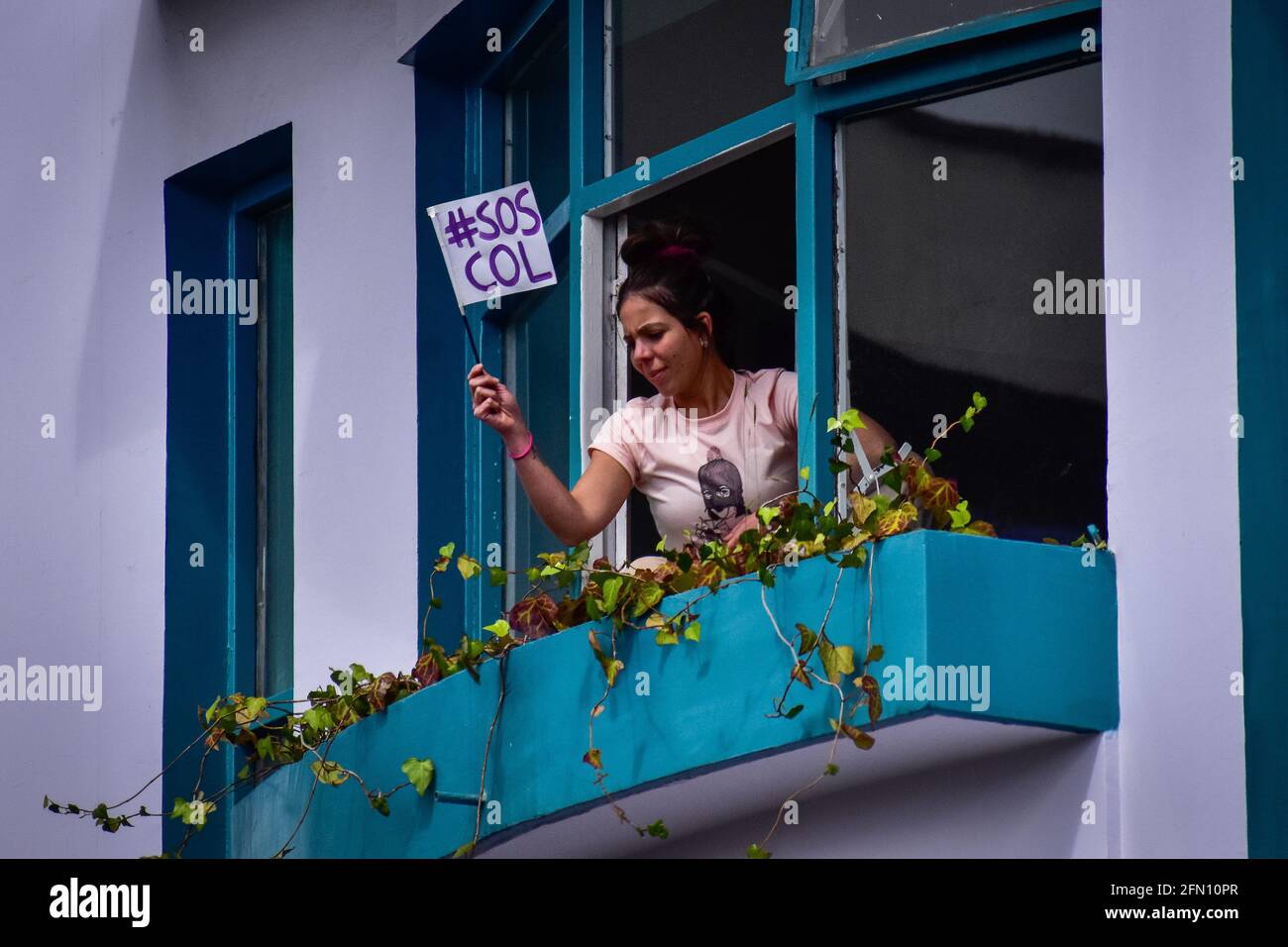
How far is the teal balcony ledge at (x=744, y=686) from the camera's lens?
10.9ft

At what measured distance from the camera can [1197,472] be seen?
10.9ft

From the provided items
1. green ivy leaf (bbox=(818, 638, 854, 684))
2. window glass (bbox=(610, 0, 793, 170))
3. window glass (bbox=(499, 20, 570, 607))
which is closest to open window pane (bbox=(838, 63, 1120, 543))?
window glass (bbox=(610, 0, 793, 170))

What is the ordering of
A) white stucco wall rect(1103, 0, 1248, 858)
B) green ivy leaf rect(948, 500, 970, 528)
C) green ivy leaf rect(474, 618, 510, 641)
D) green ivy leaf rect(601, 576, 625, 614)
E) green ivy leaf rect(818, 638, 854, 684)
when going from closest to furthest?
white stucco wall rect(1103, 0, 1248, 858) → green ivy leaf rect(818, 638, 854, 684) → green ivy leaf rect(948, 500, 970, 528) → green ivy leaf rect(601, 576, 625, 614) → green ivy leaf rect(474, 618, 510, 641)

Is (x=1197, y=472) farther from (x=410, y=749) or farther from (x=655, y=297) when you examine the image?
(x=410, y=749)

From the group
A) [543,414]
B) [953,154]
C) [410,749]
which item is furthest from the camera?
[543,414]

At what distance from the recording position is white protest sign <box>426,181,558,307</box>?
424 cm

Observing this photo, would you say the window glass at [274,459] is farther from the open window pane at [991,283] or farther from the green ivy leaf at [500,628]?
the open window pane at [991,283]

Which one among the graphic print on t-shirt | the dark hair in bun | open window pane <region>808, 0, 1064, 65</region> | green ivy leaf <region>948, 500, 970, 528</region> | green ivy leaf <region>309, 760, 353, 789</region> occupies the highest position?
open window pane <region>808, 0, 1064, 65</region>

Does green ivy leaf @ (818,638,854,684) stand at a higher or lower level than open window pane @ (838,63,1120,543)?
lower

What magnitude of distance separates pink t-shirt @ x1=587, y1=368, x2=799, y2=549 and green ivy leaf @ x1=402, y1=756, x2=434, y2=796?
800 mm

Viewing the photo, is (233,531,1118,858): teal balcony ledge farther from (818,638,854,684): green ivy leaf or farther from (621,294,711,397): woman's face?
(621,294,711,397): woman's face

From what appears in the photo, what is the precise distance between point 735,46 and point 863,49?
0.72 metres

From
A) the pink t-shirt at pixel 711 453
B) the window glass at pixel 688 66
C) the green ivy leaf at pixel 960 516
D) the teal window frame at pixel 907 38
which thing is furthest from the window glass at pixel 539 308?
the green ivy leaf at pixel 960 516

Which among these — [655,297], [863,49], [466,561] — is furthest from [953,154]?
[466,561]
